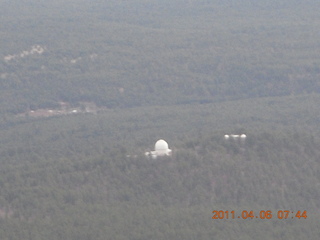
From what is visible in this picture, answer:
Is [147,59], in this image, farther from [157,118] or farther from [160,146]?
[160,146]

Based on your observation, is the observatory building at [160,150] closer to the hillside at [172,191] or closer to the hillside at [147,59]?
the hillside at [172,191]

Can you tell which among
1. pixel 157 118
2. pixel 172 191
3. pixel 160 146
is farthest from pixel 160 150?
pixel 157 118

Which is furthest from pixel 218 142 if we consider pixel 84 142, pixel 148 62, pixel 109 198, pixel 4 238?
pixel 148 62
